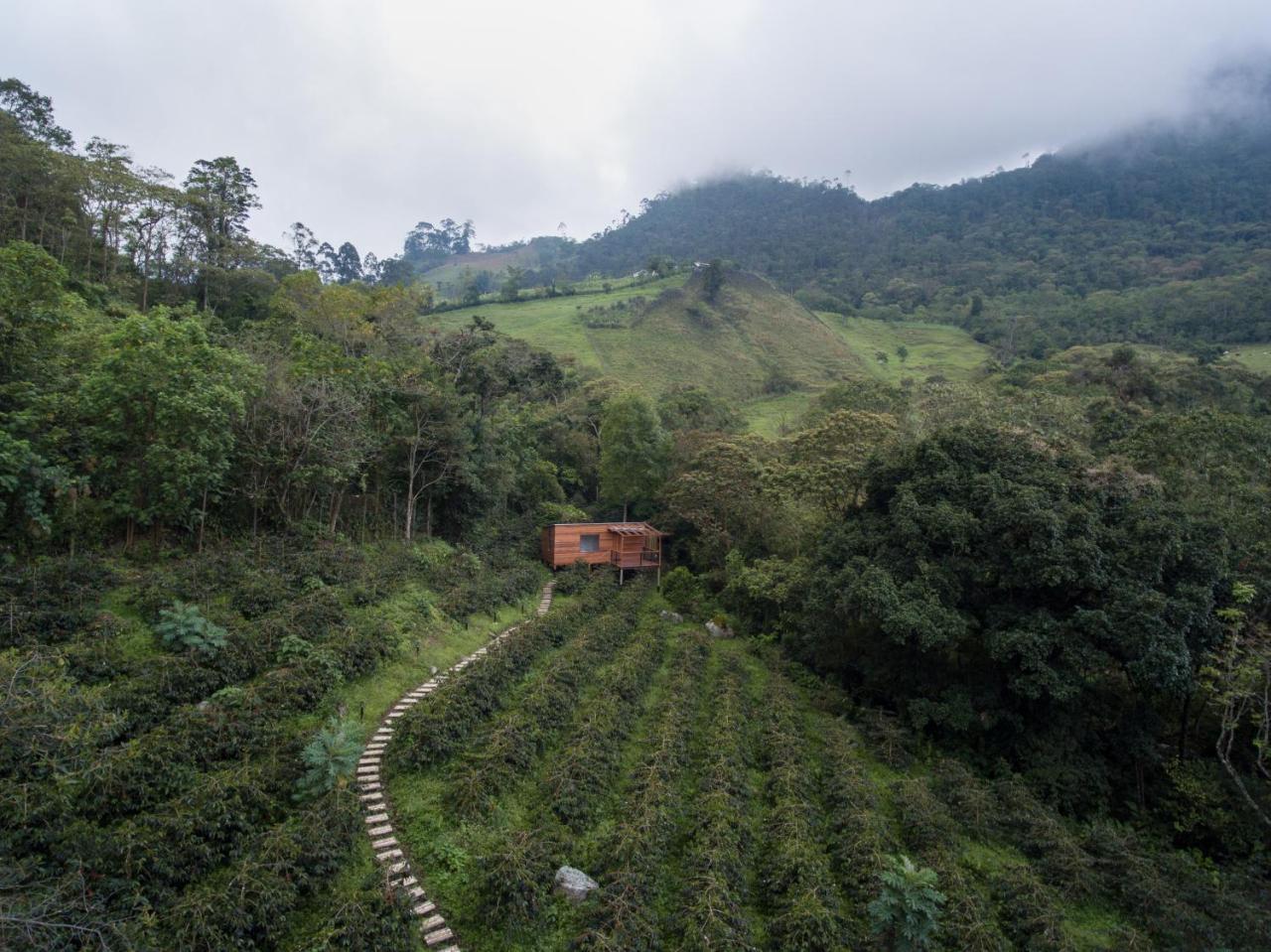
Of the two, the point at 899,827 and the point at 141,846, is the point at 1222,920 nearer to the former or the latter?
the point at 899,827

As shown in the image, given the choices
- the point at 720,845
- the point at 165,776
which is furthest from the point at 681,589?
the point at 165,776

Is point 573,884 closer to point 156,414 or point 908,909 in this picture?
point 908,909

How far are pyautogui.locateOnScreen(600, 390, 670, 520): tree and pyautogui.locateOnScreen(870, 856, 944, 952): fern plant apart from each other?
80.7 ft

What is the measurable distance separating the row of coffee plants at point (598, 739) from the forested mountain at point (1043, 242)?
7163 cm

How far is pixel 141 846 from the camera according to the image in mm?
8078

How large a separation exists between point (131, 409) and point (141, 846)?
37.0 ft

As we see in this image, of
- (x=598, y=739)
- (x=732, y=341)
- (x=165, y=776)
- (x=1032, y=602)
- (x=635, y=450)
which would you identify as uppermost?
(x=732, y=341)

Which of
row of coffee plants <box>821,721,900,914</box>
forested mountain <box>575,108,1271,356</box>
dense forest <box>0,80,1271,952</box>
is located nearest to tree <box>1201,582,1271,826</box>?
dense forest <box>0,80,1271,952</box>

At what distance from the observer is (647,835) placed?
10.8m

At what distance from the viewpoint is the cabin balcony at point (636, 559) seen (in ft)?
99.6

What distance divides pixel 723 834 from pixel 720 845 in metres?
0.31

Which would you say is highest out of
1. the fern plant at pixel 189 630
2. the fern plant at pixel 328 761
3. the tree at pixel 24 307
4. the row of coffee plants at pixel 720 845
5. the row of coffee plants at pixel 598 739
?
the tree at pixel 24 307

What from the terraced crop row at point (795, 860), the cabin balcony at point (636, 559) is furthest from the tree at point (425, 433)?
the terraced crop row at point (795, 860)

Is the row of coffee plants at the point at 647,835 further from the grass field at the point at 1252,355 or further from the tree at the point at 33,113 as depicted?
the grass field at the point at 1252,355
